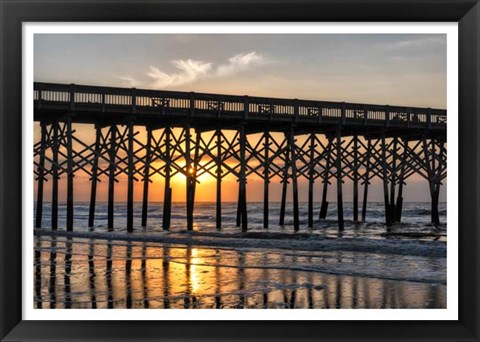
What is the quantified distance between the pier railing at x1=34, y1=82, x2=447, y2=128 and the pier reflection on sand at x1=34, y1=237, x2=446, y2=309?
681 centimetres

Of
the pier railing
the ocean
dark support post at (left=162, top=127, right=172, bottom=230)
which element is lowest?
the ocean

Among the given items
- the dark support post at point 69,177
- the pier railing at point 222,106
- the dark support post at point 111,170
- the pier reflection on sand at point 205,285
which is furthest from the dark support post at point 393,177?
the pier reflection on sand at point 205,285

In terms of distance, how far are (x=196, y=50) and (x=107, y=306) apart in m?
4.20

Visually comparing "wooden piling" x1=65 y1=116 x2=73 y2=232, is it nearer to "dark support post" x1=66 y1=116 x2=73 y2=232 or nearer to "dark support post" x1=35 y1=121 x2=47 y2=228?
"dark support post" x1=66 y1=116 x2=73 y2=232

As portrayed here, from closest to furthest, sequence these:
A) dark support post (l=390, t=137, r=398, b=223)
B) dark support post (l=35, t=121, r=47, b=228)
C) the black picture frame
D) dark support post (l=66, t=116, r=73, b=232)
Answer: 1. the black picture frame
2. dark support post (l=66, t=116, r=73, b=232)
3. dark support post (l=35, t=121, r=47, b=228)
4. dark support post (l=390, t=137, r=398, b=223)

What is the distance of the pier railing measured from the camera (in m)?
21.3

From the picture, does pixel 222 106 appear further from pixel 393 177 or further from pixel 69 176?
pixel 393 177

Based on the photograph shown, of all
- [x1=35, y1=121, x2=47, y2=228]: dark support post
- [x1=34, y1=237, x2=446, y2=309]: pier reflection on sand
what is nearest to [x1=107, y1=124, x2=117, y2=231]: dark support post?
[x1=35, y1=121, x2=47, y2=228]: dark support post

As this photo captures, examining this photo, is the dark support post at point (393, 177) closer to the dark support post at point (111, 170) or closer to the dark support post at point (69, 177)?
the dark support post at point (111, 170)

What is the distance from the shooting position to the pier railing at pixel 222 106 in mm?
21297
